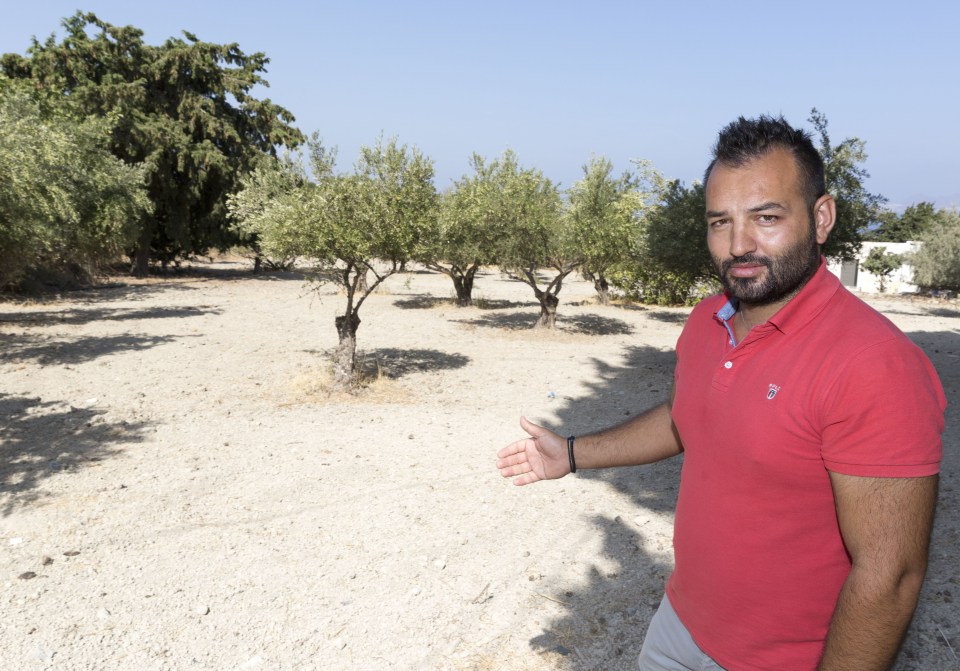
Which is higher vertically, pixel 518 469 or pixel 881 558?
pixel 881 558

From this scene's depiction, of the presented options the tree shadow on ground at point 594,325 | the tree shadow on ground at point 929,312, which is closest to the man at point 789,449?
the tree shadow on ground at point 594,325

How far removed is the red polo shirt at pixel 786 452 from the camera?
138 centimetres

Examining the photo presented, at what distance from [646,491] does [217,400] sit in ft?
22.8

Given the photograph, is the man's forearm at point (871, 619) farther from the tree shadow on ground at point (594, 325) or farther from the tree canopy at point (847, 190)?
the tree shadow on ground at point (594, 325)

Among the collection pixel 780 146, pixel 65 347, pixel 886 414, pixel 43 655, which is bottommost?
pixel 43 655

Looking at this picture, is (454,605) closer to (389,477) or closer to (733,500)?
(389,477)

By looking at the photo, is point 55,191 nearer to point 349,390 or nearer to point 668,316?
point 349,390

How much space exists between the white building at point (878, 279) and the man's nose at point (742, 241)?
3772 cm

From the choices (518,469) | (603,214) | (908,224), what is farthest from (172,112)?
(908,224)

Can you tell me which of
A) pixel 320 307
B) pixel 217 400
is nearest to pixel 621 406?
pixel 217 400

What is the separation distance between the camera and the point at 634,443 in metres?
2.42

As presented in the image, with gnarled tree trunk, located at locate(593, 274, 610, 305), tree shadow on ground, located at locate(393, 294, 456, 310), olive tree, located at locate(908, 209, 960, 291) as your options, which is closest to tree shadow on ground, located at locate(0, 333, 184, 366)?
tree shadow on ground, located at locate(393, 294, 456, 310)

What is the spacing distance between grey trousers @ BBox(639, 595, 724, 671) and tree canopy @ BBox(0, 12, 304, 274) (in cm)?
3017

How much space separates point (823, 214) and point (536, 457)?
1.33m
